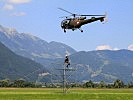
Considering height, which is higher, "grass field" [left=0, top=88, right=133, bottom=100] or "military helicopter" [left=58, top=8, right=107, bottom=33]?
"military helicopter" [left=58, top=8, right=107, bottom=33]

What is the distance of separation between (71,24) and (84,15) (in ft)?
13.3

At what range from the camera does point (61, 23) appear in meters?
89.4

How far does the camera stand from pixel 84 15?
84.7 metres

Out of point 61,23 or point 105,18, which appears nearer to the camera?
point 105,18

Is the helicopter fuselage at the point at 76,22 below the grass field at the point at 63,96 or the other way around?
the other way around

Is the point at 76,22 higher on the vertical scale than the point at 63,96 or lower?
higher

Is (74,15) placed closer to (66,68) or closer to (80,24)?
(80,24)

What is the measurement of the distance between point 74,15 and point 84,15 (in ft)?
17.4

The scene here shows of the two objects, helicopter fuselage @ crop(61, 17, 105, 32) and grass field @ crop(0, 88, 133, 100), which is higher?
helicopter fuselage @ crop(61, 17, 105, 32)

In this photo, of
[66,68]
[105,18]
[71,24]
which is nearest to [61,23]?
[71,24]

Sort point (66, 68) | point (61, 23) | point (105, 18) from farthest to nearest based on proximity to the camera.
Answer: point (66, 68)
point (61, 23)
point (105, 18)

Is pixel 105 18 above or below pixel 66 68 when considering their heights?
above

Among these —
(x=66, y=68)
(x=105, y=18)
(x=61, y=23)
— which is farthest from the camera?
(x=66, y=68)

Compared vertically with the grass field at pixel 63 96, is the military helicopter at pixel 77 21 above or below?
above
